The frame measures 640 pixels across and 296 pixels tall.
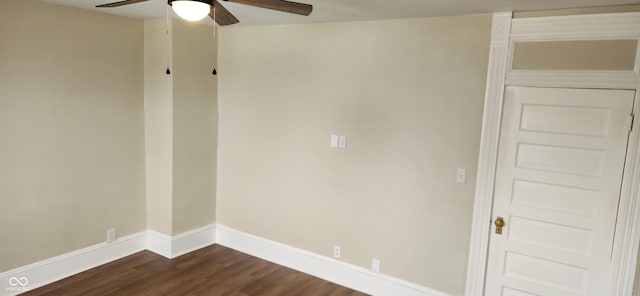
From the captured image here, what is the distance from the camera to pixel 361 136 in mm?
3465

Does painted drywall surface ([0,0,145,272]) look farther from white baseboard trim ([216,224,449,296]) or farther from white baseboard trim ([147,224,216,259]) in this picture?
white baseboard trim ([216,224,449,296])

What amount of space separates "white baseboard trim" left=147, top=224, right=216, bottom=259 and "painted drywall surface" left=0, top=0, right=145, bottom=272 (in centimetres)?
24

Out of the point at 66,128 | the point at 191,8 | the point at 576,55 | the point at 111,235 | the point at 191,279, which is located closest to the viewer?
the point at 191,8

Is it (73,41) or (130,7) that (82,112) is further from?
(130,7)

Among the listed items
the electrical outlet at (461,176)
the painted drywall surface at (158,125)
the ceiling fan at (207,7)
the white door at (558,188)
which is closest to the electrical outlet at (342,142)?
the electrical outlet at (461,176)

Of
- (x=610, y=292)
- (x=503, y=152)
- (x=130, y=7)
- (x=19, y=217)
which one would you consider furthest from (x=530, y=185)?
(x=19, y=217)

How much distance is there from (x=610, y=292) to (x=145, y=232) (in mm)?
3993

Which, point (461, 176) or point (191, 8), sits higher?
point (191, 8)

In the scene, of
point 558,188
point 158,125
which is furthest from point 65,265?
point 558,188

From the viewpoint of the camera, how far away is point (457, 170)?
10.1ft

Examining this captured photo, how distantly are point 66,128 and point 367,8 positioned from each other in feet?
8.66

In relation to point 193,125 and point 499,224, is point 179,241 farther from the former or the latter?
point 499,224

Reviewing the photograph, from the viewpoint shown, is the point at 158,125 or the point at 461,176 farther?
the point at 158,125

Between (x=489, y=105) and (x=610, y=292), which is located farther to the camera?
(x=489, y=105)
